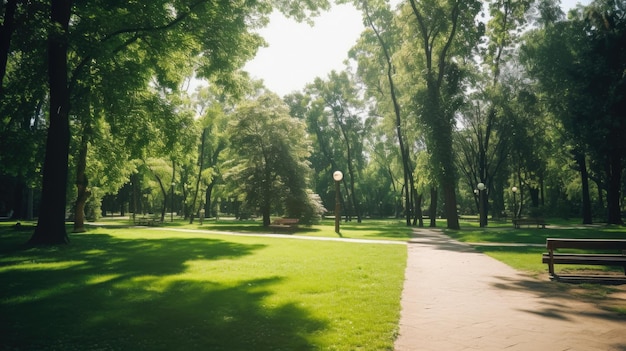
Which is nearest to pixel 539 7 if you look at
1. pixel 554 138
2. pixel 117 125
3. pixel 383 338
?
pixel 554 138

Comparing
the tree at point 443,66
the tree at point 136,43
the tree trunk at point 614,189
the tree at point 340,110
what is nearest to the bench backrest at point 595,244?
the tree at point 136,43

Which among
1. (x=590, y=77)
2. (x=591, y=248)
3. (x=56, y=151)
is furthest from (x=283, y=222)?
(x=590, y=77)

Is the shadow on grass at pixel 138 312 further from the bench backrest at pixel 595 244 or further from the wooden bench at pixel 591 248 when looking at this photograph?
the bench backrest at pixel 595 244

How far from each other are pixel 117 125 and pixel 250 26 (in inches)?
344

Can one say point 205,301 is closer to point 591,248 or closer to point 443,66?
point 591,248

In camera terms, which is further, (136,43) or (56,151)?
(136,43)

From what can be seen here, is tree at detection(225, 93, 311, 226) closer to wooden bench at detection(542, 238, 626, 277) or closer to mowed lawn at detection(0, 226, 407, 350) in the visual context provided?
mowed lawn at detection(0, 226, 407, 350)

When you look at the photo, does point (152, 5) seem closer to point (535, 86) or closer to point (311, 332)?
point (311, 332)

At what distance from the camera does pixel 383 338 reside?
4.63 m

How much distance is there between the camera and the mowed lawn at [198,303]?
4.63 meters

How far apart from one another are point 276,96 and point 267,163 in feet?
19.6

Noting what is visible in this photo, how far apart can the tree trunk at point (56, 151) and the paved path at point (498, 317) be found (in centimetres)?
1418

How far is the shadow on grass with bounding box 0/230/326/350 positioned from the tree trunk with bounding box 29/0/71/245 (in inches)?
208

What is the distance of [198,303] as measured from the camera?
639 cm
